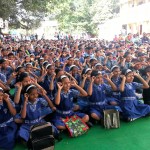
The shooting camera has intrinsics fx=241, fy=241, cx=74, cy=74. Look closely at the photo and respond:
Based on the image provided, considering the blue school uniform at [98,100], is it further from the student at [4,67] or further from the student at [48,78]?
the student at [4,67]

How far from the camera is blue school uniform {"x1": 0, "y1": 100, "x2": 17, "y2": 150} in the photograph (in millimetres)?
3482

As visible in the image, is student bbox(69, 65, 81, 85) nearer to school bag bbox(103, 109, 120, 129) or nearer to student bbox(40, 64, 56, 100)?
student bbox(40, 64, 56, 100)

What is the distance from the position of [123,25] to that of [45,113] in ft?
73.4

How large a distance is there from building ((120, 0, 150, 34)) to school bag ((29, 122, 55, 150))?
57.8 feet

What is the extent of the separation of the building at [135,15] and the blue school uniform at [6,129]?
17481mm

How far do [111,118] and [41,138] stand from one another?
4.47 feet

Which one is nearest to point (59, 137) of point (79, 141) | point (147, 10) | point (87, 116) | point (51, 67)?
point (79, 141)

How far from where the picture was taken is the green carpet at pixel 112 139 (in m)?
3.48

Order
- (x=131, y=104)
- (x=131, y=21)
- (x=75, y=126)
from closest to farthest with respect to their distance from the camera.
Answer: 1. (x=75, y=126)
2. (x=131, y=104)
3. (x=131, y=21)

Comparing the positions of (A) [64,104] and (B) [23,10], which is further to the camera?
(B) [23,10]

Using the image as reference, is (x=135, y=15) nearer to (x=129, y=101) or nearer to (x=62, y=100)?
(x=129, y=101)

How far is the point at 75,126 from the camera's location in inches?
154

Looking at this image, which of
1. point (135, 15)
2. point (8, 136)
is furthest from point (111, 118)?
point (135, 15)

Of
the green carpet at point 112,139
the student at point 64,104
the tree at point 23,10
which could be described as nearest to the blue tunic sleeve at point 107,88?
the student at point 64,104
